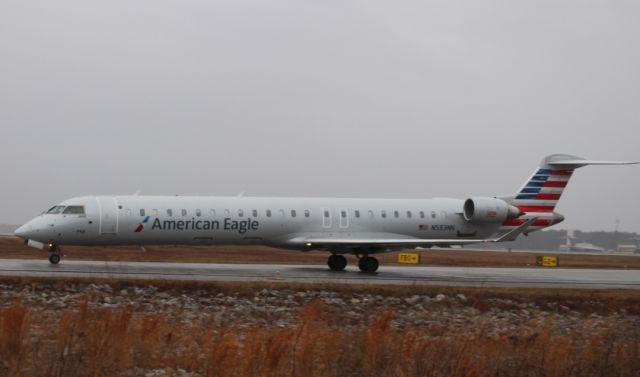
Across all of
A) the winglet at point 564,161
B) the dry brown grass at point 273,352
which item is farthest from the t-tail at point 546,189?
the dry brown grass at point 273,352

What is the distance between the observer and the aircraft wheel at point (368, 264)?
32.2 m

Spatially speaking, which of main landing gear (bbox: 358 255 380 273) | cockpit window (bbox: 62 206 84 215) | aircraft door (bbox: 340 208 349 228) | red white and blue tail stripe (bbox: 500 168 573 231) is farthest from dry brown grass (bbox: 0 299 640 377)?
red white and blue tail stripe (bbox: 500 168 573 231)

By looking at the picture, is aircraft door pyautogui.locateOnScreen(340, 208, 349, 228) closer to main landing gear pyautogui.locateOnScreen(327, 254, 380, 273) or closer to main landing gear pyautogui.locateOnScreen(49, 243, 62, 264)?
main landing gear pyautogui.locateOnScreen(327, 254, 380, 273)

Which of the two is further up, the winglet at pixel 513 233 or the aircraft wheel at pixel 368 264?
the winglet at pixel 513 233

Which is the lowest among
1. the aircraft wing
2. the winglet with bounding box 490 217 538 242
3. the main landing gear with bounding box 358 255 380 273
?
the main landing gear with bounding box 358 255 380 273

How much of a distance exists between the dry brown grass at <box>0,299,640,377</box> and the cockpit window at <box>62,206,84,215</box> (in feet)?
60.6

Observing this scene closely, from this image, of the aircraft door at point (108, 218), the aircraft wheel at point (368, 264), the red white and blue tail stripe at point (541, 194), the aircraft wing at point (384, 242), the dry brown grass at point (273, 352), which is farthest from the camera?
the red white and blue tail stripe at point (541, 194)

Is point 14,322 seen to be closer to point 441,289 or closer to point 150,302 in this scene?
point 150,302

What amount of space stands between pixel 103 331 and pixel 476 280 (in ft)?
66.4

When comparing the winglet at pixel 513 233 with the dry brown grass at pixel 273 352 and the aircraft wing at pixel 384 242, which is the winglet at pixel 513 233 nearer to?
the aircraft wing at pixel 384 242

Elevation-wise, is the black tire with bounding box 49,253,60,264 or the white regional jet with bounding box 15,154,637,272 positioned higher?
the white regional jet with bounding box 15,154,637,272

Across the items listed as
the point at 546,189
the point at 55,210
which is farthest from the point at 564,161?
the point at 55,210

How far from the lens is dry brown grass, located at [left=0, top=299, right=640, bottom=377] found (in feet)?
32.4

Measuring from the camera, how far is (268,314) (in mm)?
19016
